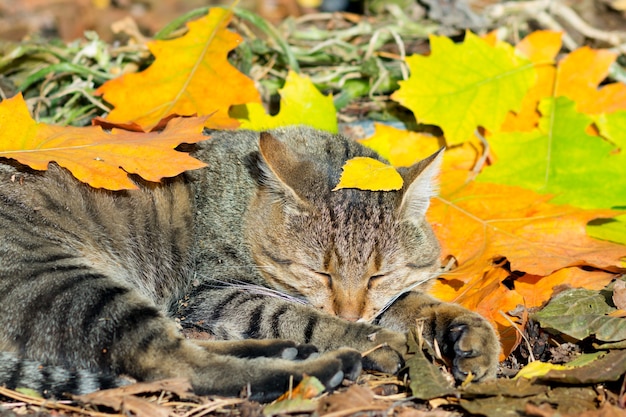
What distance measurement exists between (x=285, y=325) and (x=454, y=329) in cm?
67

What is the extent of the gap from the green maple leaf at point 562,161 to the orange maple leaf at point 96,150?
5.37 ft

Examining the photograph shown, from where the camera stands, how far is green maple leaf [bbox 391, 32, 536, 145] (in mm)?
3947

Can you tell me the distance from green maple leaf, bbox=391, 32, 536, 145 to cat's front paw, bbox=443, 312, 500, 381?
4.37ft

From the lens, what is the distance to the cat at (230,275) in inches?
100.0

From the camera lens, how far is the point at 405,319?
3.07m

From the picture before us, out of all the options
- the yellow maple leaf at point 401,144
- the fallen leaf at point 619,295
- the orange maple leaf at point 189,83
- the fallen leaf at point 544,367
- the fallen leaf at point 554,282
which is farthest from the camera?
the yellow maple leaf at point 401,144

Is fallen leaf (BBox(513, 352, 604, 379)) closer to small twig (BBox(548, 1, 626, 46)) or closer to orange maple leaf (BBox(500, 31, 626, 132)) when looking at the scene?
orange maple leaf (BBox(500, 31, 626, 132))

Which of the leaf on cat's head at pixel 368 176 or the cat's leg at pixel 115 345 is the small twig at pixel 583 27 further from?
the cat's leg at pixel 115 345

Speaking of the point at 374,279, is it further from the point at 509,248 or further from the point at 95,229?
the point at 95,229

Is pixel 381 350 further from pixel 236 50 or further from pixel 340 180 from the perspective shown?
pixel 236 50

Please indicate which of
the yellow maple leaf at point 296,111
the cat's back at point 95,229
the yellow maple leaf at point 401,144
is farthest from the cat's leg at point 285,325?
the yellow maple leaf at point 401,144

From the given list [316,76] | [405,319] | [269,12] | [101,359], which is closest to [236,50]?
[316,76]

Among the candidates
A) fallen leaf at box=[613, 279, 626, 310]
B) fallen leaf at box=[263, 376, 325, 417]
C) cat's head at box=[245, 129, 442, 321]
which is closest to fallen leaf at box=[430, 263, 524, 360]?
cat's head at box=[245, 129, 442, 321]

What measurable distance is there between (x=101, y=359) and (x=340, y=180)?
1160 millimetres
